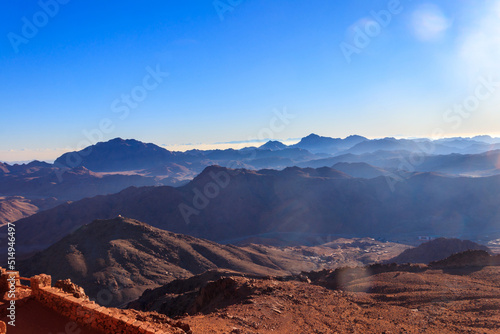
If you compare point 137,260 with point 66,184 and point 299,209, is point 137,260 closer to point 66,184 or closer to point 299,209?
point 299,209

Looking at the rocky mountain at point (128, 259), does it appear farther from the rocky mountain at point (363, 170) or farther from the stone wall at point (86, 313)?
the rocky mountain at point (363, 170)

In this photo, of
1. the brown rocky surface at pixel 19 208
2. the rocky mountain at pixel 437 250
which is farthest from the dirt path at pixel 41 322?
the brown rocky surface at pixel 19 208

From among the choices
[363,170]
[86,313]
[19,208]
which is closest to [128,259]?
[86,313]

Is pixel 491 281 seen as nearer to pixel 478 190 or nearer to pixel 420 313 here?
pixel 420 313

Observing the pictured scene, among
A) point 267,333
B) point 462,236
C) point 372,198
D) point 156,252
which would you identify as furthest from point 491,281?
point 372,198

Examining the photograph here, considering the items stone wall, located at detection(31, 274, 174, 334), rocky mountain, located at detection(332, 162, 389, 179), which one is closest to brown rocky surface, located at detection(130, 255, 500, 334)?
stone wall, located at detection(31, 274, 174, 334)

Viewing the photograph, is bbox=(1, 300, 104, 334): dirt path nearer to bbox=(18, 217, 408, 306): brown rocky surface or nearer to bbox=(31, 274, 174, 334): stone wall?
bbox=(31, 274, 174, 334): stone wall
